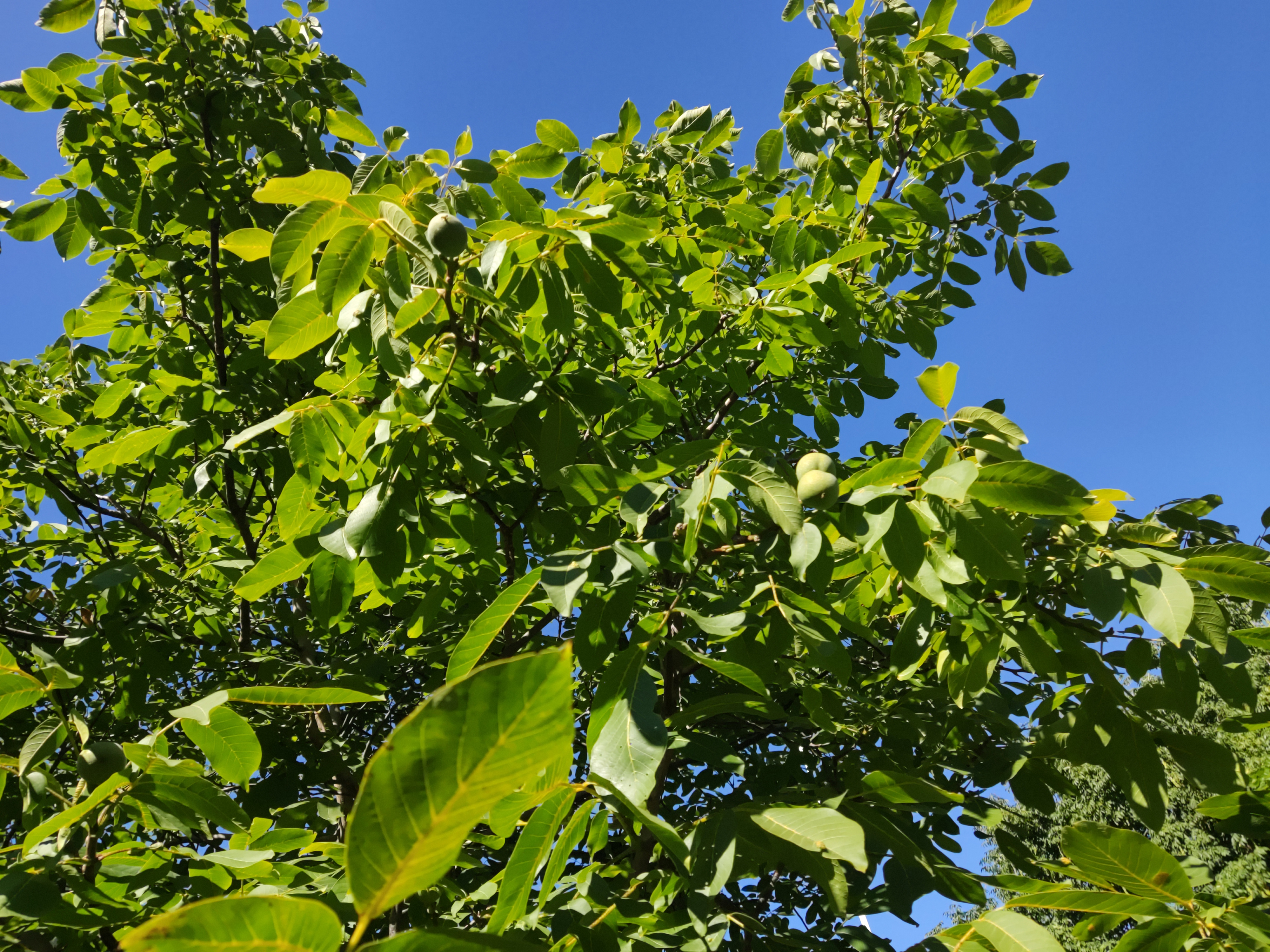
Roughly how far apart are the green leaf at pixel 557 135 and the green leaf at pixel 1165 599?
230cm

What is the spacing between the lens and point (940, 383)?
5.39 feet

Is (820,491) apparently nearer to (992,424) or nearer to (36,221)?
(992,424)

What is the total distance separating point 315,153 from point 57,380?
2.42m

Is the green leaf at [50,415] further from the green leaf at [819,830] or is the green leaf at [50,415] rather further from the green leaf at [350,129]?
the green leaf at [819,830]

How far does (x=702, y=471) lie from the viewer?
1.79 meters

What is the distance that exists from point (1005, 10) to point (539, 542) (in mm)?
3113

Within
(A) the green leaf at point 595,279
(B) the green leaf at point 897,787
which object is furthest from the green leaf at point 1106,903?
(A) the green leaf at point 595,279

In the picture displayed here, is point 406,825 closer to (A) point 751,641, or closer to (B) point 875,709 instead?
(A) point 751,641

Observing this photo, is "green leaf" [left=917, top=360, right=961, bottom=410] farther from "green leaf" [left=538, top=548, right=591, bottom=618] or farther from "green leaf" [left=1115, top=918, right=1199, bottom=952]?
"green leaf" [left=1115, top=918, right=1199, bottom=952]

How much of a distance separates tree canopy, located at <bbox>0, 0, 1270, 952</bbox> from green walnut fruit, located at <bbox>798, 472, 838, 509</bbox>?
0.02m

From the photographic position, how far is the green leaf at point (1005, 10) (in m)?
3.31

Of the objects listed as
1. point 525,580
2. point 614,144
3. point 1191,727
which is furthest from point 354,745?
point 1191,727

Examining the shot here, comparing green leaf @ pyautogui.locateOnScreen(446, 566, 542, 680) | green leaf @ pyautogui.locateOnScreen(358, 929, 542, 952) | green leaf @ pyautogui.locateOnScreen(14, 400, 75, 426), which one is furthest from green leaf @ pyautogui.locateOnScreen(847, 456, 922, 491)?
green leaf @ pyautogui.locateOnScreen(14, 400, 75, 426)

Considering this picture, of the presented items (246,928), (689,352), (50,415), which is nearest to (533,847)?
(246,928)
